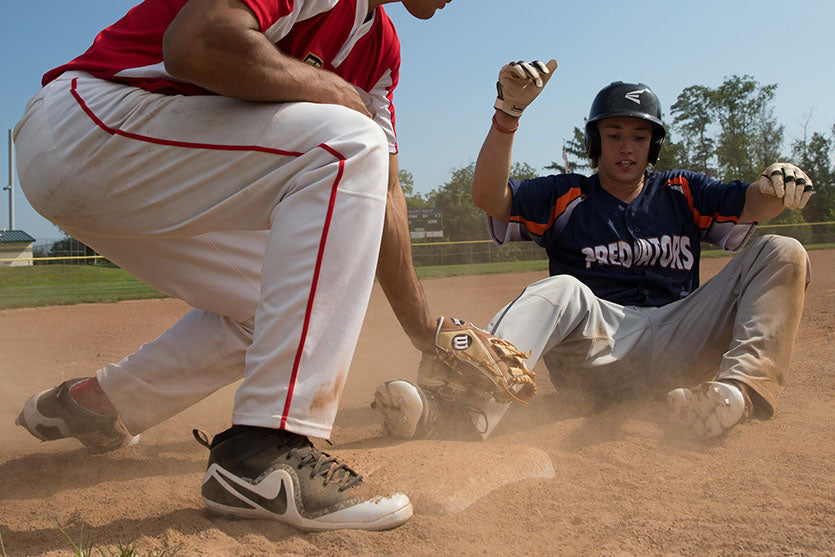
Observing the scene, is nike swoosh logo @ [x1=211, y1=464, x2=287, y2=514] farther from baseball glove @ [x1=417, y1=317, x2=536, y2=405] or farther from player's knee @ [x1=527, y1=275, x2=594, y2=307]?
player's knee @ [x1=527, y1=275, x2=594, y2=307]

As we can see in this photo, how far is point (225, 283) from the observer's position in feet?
7.02

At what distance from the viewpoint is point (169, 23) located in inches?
66.1

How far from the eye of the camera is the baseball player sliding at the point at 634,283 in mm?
2227

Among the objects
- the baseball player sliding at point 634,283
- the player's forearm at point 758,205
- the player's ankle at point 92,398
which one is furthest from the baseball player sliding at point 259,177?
the player's forearm at point 758,205

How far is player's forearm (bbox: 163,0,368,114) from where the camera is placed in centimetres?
144

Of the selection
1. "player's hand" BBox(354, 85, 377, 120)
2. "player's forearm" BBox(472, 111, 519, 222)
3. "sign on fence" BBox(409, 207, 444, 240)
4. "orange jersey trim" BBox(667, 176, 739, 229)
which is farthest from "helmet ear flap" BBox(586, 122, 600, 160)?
"sign on fence" BBox(409, 207, 444, 240)

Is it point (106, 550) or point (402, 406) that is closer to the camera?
point (106, 550)

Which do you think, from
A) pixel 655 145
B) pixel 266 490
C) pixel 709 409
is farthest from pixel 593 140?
pixel 266 490

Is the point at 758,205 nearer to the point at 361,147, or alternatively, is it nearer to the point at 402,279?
the point at 402,279

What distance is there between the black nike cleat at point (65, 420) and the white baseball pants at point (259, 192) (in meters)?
0.70

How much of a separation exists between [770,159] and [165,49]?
157 ft

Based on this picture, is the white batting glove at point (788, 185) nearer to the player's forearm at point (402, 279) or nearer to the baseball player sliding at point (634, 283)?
the baseball player sliding at point (634, 283)

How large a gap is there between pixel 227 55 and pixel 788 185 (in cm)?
230

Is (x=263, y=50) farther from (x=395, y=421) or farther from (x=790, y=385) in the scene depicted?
(x=790, y=385)
